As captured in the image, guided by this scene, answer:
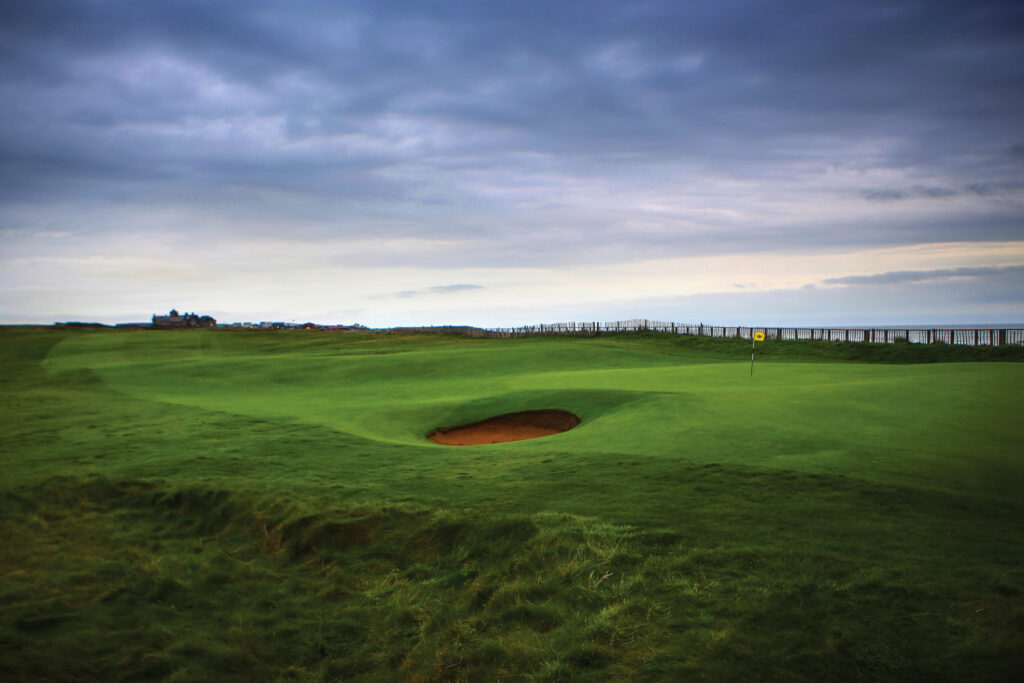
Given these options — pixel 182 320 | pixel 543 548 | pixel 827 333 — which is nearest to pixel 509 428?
pixel 543 548

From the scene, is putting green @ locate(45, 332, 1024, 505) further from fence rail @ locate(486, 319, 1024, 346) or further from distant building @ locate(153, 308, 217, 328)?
distant building @ locate(153, 308, 217, 328)

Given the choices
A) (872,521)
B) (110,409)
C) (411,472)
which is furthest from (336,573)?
(110,409)

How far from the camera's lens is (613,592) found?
6.18 meters

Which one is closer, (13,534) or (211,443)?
(13,534)

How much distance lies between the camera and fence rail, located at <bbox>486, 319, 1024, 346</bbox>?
127 ft

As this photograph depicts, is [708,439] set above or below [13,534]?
above

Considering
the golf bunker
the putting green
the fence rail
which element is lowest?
the golf bunker

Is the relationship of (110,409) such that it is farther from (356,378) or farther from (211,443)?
(356,378)

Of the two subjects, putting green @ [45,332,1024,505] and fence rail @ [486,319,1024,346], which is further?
fence rail @ [486,319,1024,346]

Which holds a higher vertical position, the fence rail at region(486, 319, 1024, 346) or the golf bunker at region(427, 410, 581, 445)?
the fence rail at region(486, 319, 1024, 346)

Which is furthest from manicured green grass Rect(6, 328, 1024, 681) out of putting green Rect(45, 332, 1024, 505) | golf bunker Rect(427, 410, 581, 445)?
golf bunker Rect(427, 410, 581, 445)

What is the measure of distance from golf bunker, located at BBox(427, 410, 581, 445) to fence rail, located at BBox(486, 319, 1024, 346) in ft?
67.2

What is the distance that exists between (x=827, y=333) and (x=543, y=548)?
47988mm

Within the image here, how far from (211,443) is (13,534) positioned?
17.4ft
